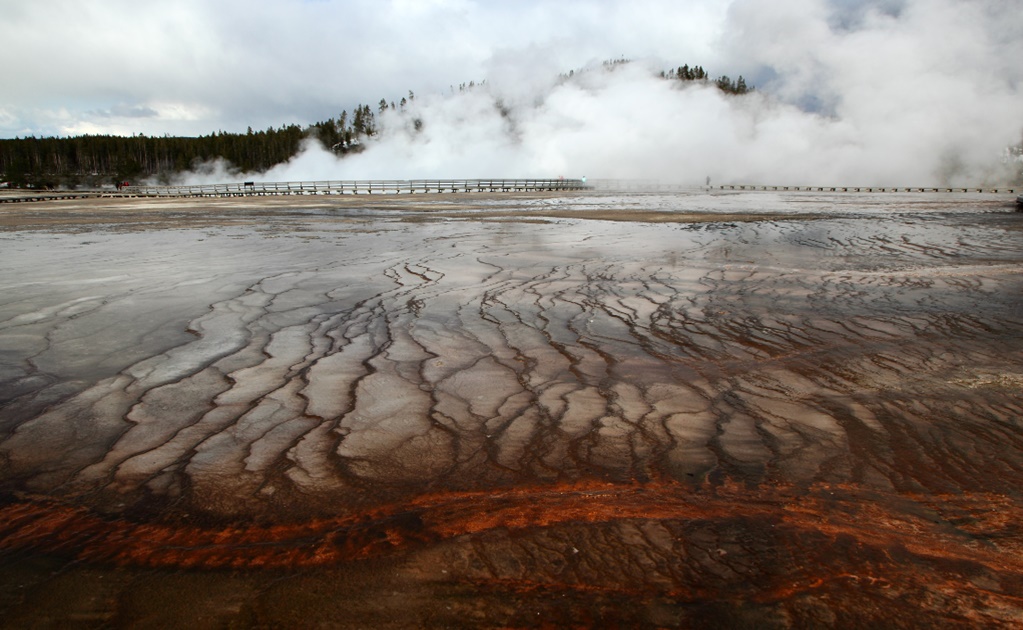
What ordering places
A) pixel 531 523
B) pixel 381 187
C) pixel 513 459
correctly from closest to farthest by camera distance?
1. pixel 531 523
2. pixel 513 459
3. pixel 381 187

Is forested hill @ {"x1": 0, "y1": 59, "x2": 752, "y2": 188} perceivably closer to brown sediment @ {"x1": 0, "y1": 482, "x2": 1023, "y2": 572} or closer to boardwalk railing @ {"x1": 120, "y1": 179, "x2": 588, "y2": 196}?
boardwalk railing @ {"x1": 120, "y1": 179, "x2": 588, "y2": 196}

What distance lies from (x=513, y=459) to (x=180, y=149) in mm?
127619

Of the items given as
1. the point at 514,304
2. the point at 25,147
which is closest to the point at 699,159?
the point at 514,304

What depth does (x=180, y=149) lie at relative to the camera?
11138 cm

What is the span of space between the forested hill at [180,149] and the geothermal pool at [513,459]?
93.9m

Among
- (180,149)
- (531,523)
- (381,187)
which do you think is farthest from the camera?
(180,149)

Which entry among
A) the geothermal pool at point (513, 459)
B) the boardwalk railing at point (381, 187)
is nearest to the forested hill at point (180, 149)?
the boardwalk railing at point (381, 187)

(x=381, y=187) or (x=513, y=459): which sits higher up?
(x=381, y=187)

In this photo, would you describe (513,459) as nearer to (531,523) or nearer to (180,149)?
(531,523)

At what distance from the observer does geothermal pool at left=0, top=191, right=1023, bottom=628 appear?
2.10 m

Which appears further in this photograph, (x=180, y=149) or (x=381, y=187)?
(x=180, y=149)

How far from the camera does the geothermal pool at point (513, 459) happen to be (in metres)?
2.10

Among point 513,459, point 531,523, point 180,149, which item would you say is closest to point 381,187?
point 513,459

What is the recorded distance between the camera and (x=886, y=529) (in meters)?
2.44
